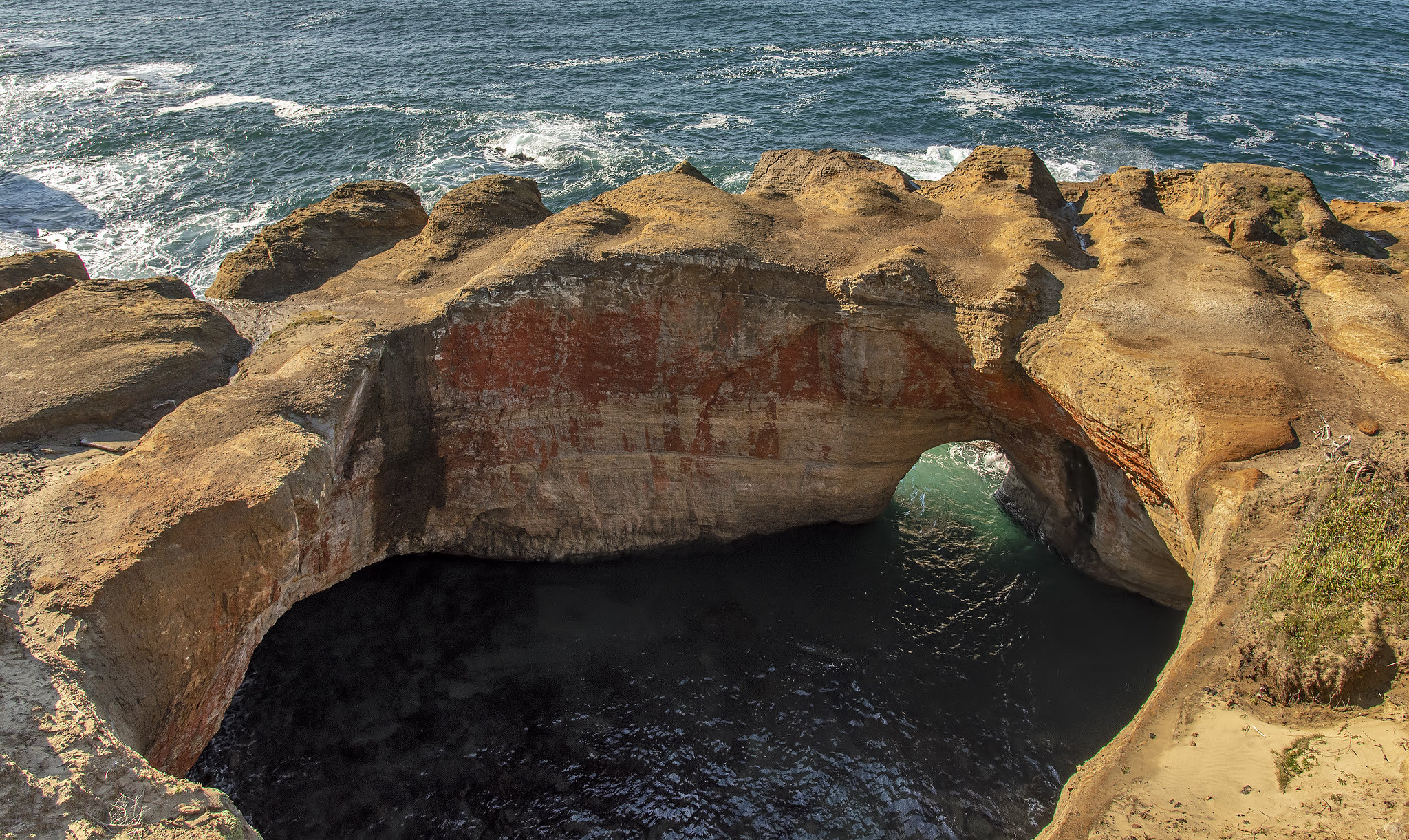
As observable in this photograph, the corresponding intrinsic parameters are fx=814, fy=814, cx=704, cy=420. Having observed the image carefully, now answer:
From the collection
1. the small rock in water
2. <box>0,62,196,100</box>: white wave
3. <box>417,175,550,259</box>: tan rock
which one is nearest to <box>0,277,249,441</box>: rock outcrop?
the small rock in water

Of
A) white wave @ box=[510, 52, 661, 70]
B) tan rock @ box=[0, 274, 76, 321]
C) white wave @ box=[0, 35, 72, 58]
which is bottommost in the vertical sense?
tan rock @ box=[0, 274, 76, 321]

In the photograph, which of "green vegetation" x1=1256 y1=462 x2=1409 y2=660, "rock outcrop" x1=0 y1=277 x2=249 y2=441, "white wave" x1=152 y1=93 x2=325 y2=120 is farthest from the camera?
"white wave" x1=152 y1=93 x2=325 y2=120

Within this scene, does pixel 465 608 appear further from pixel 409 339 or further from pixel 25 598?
pixel 25 598

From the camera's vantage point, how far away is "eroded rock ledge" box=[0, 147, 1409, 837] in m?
12.4

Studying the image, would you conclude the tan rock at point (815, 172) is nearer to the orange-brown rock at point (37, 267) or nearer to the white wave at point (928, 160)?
the white wave at point (928, 160)

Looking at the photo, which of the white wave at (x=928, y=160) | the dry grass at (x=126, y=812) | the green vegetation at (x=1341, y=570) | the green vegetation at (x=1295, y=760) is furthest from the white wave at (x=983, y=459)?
the dry grass at (x=126, y=812)

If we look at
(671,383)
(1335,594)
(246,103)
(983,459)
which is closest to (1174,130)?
(983,459)

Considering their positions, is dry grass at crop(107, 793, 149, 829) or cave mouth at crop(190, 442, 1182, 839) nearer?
dry grass at crop(107, 793, 149, 829)

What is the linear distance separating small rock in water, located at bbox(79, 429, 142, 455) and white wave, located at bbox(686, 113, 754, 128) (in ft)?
104

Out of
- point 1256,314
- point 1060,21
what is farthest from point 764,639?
point 1060,21

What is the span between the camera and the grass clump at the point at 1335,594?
9.88 meters

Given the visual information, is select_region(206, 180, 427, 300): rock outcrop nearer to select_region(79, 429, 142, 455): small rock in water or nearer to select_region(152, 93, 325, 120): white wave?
select_region(79, 429, 142, 455): small rock in water

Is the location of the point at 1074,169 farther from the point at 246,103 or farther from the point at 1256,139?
the point at 246,103

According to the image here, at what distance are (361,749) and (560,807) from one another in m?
4.14
